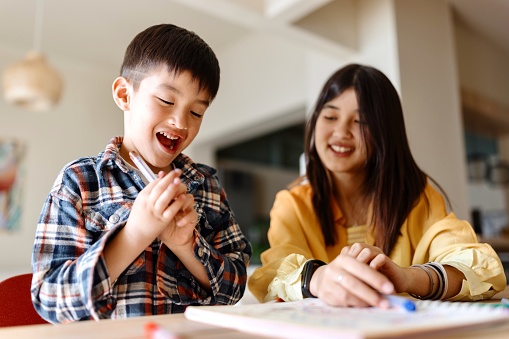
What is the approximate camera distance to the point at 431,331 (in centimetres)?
45

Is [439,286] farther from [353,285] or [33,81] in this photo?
[33,81]

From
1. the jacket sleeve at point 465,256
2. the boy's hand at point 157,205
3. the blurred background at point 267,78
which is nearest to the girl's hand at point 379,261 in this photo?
the jacket sleeve at point 465,256

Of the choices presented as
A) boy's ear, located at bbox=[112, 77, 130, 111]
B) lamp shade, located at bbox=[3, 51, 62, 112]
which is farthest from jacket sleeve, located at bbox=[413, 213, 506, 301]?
lamp shade, located at bbox=[3, 51, 62, 112]

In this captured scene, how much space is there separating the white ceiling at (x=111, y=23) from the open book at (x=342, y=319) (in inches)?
80.6

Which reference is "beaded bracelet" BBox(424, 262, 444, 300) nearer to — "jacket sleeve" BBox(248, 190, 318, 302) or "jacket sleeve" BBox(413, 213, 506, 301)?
"jacket sleeve" BBox(413, 213, 506, 301)

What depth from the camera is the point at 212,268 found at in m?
0.77

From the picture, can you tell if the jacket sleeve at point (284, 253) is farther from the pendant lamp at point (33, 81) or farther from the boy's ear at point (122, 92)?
the pendant lamp at point (33, 81)

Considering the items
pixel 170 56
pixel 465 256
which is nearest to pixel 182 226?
pixel 170 56

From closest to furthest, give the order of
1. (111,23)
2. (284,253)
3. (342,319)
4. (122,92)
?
1. (342,319)
2. (122,92)
3. (284,253)
4. (111,23)

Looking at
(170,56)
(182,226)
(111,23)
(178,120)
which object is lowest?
(182,226)

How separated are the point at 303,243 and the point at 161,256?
438 millimetres

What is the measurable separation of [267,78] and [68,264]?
3.05 meters

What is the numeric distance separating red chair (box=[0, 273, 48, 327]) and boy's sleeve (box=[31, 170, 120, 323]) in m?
0.15

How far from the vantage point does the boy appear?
64 centimetres
